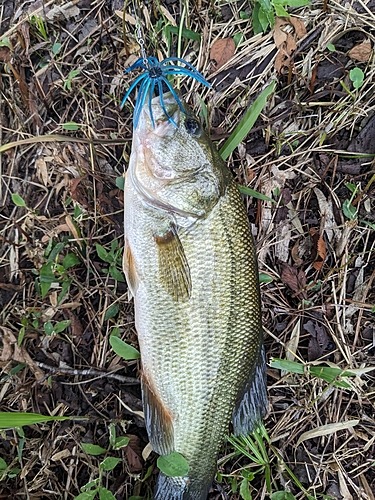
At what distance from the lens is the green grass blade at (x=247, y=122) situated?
272 centimetres

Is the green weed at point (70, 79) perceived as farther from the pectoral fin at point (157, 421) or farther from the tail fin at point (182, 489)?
the tail fin at point (182, 489)

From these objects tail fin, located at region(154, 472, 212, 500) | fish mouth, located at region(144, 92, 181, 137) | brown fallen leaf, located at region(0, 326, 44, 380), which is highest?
fish mouth, located at region(144, 92, 181, 137)

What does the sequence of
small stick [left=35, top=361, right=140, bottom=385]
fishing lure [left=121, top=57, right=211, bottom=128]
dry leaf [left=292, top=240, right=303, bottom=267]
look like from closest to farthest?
fishing lure [left=121, top=57, right=211, bottom=128]
small stick [left=35, top=361, right=140, bottom=385]
dry leaf [left=292, top=240, right=303, bottom=267]

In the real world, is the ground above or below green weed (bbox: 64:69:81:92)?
below

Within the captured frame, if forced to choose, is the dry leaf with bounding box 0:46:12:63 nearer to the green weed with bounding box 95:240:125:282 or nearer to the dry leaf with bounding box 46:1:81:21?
the dry leaf with bounding box 46:1:81:21

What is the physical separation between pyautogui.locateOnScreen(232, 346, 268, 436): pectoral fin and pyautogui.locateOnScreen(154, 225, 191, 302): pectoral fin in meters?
0.67

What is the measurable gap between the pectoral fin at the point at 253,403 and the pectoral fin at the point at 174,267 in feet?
2.20

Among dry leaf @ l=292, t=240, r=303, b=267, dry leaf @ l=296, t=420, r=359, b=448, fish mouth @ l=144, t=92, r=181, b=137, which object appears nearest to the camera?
fish mouth @ l=144, t=92, r=181, b=137

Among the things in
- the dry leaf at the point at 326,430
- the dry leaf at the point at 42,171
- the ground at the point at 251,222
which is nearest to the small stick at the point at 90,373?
the ground at the point at 251,222

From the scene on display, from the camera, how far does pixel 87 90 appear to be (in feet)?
10.3

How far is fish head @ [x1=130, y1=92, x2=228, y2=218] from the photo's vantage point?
7.93 ft

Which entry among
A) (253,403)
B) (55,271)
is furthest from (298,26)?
(253,403)

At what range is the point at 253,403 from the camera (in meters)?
2.67

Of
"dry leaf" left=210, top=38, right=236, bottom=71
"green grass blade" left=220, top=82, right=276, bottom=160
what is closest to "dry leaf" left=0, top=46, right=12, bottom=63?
"dry leaf" left=210, top=38, right=236, bottom=71
